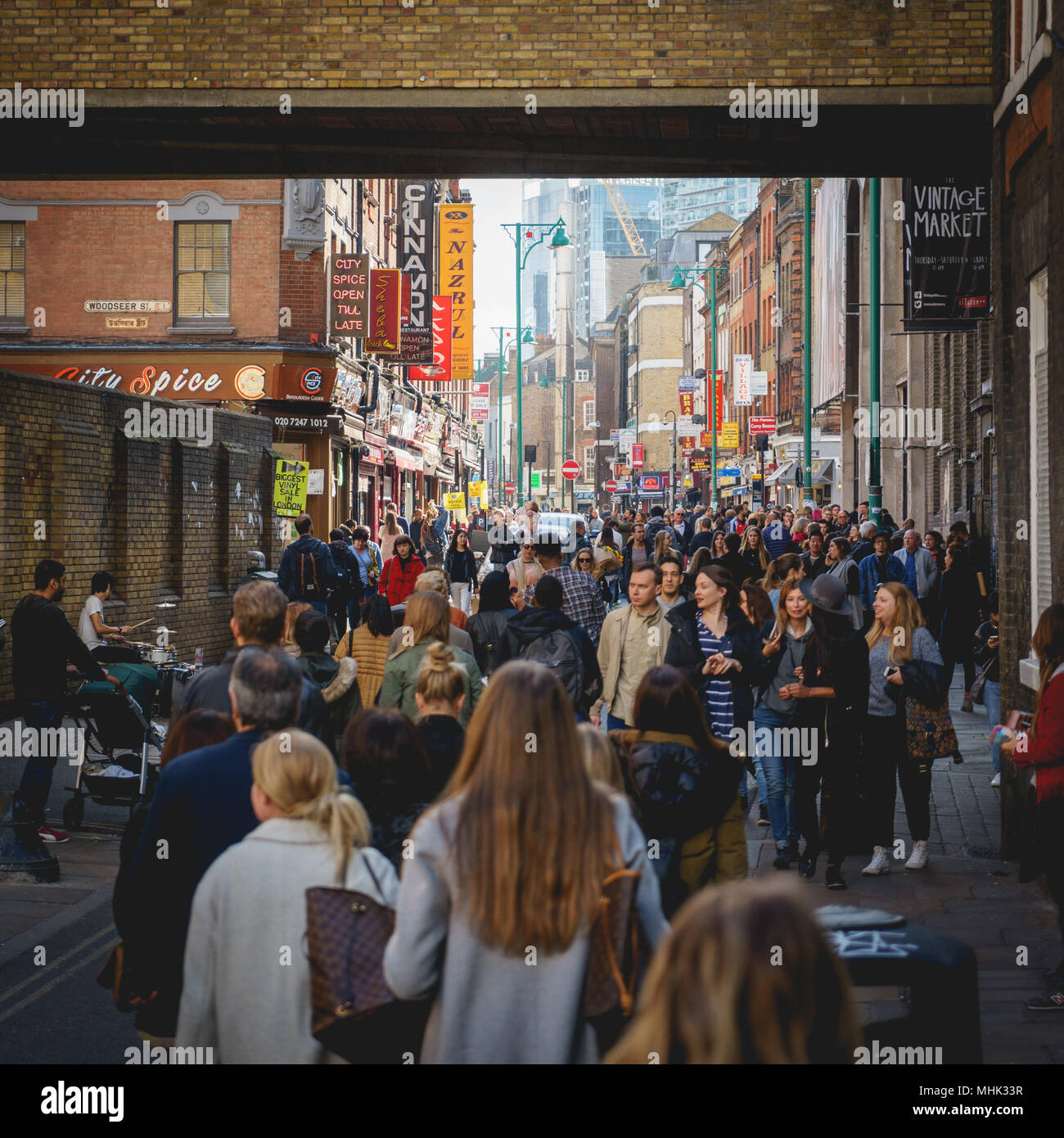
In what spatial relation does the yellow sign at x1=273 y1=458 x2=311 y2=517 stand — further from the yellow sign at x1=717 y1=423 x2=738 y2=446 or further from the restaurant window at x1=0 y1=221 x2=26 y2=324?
the yellow sign at x1=717 y1=423 x2=738 y2=446

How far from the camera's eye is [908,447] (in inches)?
1241

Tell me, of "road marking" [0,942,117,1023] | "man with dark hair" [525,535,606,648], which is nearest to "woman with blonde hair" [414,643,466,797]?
"road marking" [0,942,117,1023]

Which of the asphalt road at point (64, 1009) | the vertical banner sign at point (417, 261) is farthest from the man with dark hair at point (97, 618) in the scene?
the vertical banner sign at point (417, 261)

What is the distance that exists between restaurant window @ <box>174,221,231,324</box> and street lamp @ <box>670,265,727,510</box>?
21.7m

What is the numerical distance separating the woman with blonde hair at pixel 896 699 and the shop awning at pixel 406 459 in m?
36.0

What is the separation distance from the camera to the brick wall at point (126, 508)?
618 inches

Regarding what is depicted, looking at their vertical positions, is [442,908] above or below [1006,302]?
below

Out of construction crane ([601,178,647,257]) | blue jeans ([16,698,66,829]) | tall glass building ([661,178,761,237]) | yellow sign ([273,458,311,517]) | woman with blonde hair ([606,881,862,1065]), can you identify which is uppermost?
construction crane ([601,178,647,257])

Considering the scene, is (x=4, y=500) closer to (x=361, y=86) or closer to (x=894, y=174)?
(x=361, y=86)

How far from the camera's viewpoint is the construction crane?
187125 millimetres

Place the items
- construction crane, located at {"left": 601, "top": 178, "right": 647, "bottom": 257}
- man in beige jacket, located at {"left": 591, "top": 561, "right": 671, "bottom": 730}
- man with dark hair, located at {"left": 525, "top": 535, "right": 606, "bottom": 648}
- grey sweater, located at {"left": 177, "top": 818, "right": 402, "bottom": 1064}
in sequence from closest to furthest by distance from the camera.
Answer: grey sweater, located at {"left": 177, "top": 818, "right": 402, "bottom": 1064} → man in beige jacket, located at {"left": 591, "top": 561, "right": 671, "bottom": 730} → man with dark hair, located at {"left": 525, "top": 535, "right": 606, "bottom": 648} → construction crane, located at {"left": 601, "top": 178, "right": 647, "bottom": 257}

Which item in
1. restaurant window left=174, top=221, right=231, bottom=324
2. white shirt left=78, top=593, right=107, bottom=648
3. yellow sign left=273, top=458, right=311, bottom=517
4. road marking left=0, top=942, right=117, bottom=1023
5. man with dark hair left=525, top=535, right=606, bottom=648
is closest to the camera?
road marking left=0, top=942, right=117, bottom=1023

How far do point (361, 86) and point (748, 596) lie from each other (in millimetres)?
4685
